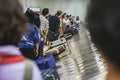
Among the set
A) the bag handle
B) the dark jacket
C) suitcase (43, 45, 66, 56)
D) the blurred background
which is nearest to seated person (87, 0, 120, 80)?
the bag handle

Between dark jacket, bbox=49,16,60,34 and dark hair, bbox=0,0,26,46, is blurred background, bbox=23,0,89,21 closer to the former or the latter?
dark jacket, bbox=49,16,60,34

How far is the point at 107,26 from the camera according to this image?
0.97 metres

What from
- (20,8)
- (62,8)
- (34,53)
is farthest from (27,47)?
(62,8)

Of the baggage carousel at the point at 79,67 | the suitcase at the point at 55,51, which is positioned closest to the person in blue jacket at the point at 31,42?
the baggage carousel at the point at 79,67

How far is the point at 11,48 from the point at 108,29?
1.45 feet

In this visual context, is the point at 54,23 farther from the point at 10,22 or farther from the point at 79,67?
the point at 10,22

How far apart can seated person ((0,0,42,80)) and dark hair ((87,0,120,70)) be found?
37 centimetres

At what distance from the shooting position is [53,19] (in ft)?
42.2

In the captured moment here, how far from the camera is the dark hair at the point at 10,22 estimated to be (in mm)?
1313

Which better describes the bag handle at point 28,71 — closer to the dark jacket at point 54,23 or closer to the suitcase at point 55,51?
the suitcase at point 55,51

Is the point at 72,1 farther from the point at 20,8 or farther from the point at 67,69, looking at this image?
the point at 20,8

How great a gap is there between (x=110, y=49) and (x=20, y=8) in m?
0.49

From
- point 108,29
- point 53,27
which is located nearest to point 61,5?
point 53,27

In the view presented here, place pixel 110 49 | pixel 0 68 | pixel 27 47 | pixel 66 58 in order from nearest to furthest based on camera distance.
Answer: pixel 110 49, pixel 0 68, pixel 27 47, pixel 66 58
